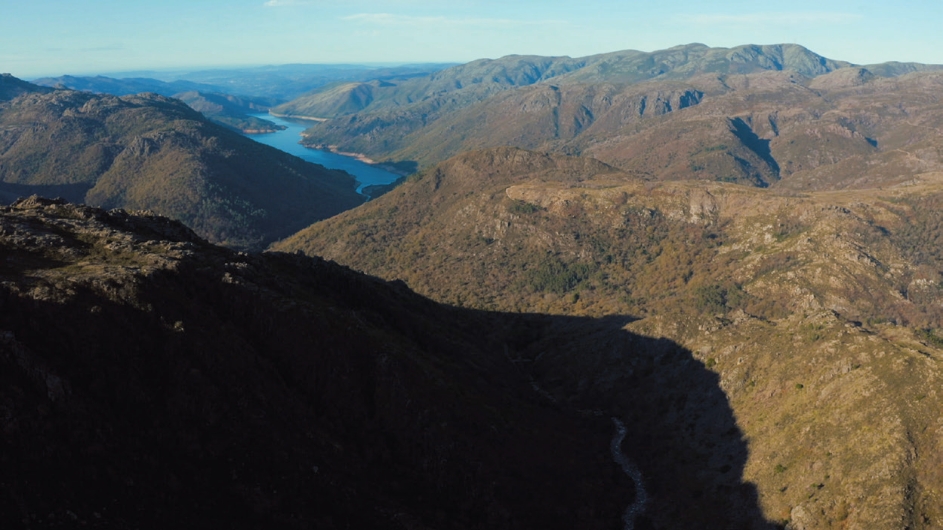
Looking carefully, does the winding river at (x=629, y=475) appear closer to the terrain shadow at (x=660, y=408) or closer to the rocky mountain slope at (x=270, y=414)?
the terrain shadow at (x=660, y=408)

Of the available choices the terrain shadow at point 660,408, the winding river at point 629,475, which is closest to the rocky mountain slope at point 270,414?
the terrain shadow at point 660,408


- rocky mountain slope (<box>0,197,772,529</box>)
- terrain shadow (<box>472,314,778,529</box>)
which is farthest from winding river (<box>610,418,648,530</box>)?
rocky mountain slope (<box>0,197,772,529</box>)

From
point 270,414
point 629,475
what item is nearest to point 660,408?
point 629,475

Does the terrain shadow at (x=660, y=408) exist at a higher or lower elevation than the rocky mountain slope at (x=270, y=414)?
lower

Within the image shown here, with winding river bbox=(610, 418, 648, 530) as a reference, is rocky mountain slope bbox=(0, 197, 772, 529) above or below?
above

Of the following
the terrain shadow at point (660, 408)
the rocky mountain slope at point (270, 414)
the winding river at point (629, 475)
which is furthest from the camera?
the winding river at point (629, 475)

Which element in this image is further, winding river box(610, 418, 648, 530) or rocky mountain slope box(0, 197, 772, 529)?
winding river box(610, 418, 648, 530)

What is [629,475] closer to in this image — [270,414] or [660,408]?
[660,408]

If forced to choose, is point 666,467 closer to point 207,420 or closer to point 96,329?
point 207,420

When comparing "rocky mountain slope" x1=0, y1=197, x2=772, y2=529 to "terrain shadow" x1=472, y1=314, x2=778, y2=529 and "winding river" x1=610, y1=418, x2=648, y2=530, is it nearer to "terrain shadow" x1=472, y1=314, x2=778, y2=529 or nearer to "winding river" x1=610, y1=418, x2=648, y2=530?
"terrain shadow" x1=472, y1=314, x2=778, y2=529
